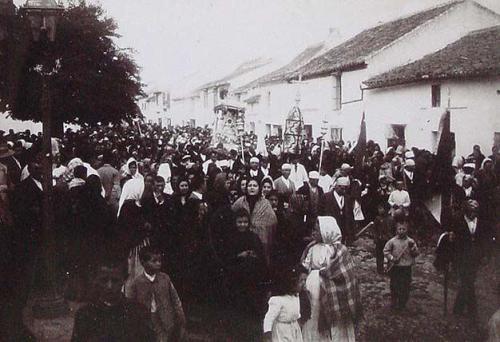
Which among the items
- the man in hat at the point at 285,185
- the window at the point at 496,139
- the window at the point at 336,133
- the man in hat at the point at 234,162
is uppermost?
the window at the point at 336,133

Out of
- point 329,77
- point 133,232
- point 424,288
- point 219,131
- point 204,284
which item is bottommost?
point 424,288

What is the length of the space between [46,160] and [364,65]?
12308 mm

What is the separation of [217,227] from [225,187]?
1.59 metres

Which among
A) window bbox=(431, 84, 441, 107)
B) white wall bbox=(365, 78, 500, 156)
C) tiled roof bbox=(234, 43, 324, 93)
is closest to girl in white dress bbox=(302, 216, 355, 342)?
white wall bbox=(365, 78, 500, 156)

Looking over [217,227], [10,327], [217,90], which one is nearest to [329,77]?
[217,90]

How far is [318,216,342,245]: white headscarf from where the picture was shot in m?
4.40

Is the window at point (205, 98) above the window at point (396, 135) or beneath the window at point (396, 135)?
above

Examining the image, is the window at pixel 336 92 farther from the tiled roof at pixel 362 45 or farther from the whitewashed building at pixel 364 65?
the tiled roof at pixel 362 45

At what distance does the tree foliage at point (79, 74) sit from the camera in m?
6.61

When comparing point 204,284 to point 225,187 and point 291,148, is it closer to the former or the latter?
point 225,187

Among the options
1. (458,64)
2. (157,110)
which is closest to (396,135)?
(458,64)

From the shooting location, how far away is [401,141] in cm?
1416

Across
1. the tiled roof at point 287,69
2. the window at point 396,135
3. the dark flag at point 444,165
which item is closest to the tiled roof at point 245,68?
the tiled roof at point 287,69

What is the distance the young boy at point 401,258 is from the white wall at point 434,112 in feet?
16.1
